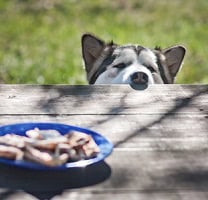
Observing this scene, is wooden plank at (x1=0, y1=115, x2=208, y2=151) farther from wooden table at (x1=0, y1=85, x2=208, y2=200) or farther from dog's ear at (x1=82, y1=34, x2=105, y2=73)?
dog's ear at (x1=82, y1=34, x2=105, y2=73)

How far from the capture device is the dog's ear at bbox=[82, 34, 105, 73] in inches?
217

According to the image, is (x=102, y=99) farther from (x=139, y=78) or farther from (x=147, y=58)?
(x=147, y=58)

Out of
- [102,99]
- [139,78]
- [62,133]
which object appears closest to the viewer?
[62,133]

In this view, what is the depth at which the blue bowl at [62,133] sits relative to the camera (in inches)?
111

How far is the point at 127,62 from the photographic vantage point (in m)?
5.07

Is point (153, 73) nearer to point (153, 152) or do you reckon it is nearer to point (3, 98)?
point (3, 98)

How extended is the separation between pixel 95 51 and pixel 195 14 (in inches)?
230

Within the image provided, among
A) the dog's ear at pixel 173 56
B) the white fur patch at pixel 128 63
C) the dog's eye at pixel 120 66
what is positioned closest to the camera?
the white fur patch at pixel 128 63

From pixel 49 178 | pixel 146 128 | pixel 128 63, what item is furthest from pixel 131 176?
pixel 128 63

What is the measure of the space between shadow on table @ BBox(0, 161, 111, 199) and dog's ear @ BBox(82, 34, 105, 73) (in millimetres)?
2642

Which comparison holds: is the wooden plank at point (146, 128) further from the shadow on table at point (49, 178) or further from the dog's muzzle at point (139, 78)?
the dog's muzzle at point (139, 78)

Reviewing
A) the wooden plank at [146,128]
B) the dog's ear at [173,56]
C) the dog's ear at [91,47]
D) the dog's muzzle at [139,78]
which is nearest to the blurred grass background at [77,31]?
the dog's ear at [91,47]

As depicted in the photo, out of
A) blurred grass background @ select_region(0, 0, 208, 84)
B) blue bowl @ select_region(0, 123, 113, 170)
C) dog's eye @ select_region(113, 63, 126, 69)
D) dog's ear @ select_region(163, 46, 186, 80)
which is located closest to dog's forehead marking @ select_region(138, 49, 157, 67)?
dog's eye @ select_region(113, 63, 126, 69)

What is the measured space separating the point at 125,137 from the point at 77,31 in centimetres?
649
